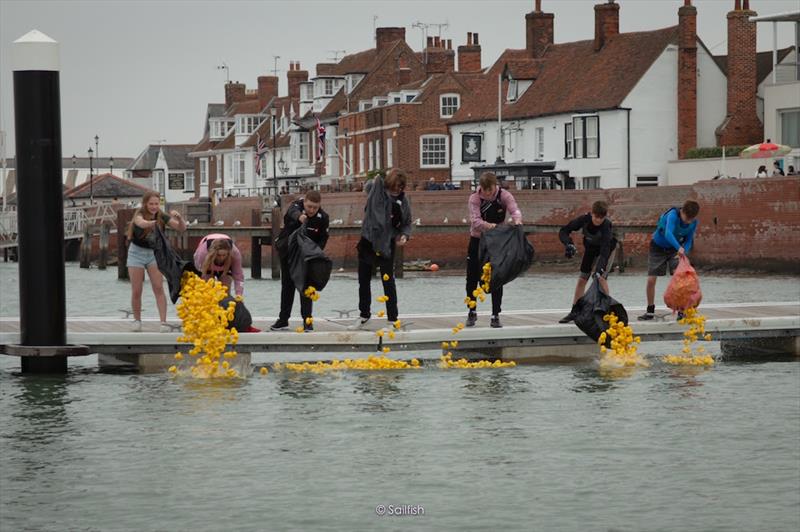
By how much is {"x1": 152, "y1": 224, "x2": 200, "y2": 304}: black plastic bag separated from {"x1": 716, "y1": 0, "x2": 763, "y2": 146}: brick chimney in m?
42.4

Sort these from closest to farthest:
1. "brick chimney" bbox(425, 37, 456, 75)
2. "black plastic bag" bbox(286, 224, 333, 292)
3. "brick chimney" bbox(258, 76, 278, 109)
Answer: "black plastic bag" bbox(286, 224, 333, 292) → "brick chimney" bbox(425, 37, 456, 75) → "brick chimney" bbox(258, 76, 278, 109)

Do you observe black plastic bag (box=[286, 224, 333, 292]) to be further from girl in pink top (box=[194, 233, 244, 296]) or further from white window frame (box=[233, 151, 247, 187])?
white window frame (box=[233, 151, 247, 187])

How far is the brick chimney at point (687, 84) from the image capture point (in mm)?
57812

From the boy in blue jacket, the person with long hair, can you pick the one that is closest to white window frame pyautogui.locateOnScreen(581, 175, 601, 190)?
the boy in blue jacket

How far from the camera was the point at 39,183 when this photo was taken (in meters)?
16.7

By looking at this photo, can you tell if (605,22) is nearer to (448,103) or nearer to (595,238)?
(448,103)

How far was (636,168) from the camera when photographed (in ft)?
192

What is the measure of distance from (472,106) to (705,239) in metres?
21.4

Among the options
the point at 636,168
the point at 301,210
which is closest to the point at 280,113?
the point at 636,168

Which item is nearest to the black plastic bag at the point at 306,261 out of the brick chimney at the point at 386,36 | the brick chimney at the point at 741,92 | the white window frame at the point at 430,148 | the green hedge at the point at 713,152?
the green hedge at the point at 713,152

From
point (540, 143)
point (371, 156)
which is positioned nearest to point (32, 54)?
point (540, 143)

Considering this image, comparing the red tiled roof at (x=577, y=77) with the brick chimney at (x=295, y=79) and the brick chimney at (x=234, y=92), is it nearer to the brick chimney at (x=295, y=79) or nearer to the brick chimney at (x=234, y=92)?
the brick chimney at (x=295, y=79)

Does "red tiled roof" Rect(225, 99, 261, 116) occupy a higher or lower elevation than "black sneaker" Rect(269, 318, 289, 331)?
higher

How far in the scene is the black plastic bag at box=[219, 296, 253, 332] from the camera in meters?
17.1
